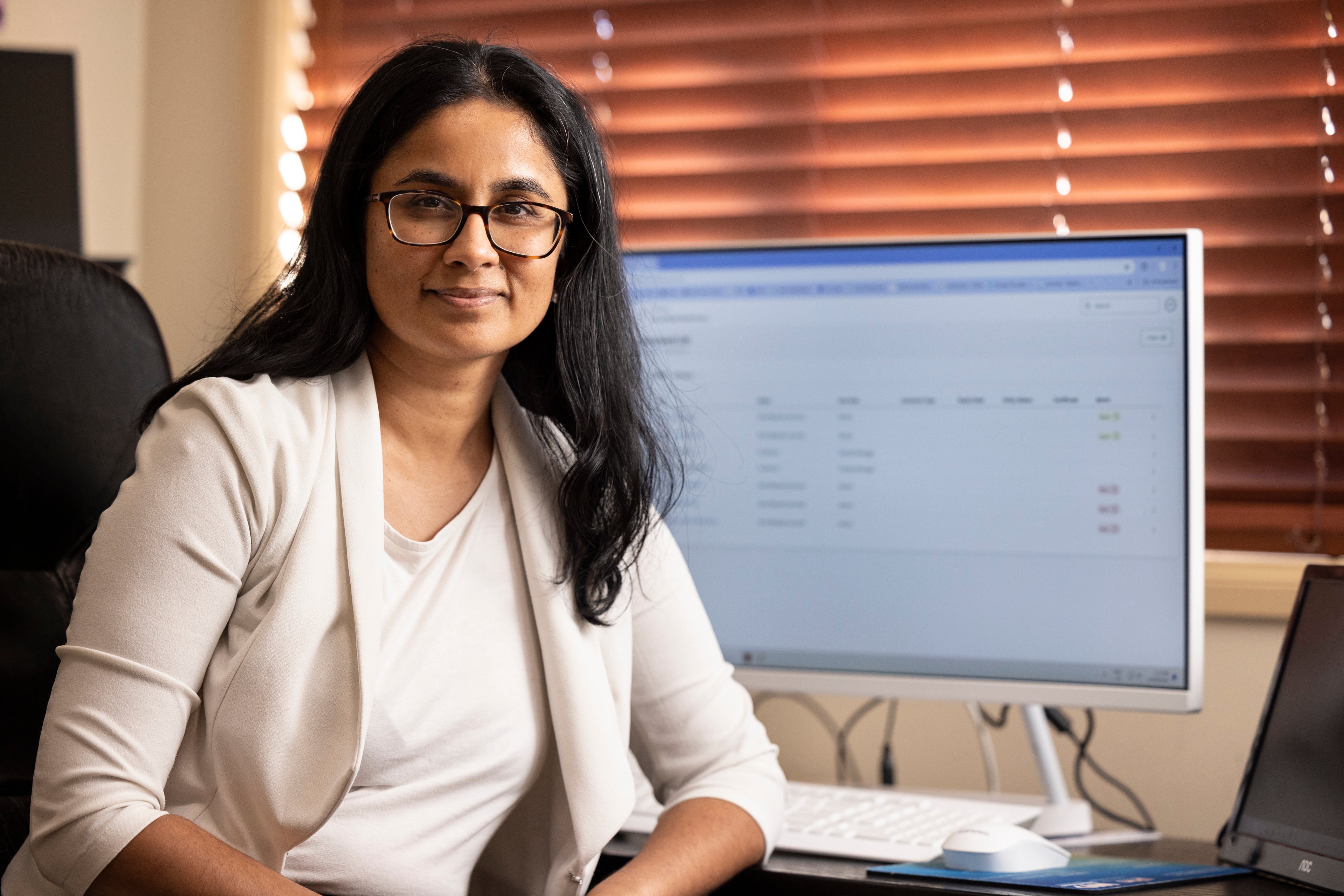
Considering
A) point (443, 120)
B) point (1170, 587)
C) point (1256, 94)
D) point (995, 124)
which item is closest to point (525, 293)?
point (443, 120)

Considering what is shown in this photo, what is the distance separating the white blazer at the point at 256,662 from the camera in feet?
2.64

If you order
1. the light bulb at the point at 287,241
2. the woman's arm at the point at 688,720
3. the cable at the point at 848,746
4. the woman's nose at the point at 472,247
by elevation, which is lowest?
the cable at the point at 848,746

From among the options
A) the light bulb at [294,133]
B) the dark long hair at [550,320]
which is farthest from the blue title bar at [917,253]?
the light bulb at [294,133]

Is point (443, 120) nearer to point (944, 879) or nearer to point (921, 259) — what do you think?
point (921, 259)

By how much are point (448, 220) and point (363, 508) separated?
26 cm

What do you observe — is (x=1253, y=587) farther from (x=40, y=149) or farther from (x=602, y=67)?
(x=40, y=149)

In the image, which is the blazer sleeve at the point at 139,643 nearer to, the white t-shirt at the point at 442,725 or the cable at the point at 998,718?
the white t-shirt at the point at 442,725

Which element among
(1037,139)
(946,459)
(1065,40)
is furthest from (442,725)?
(1065,40)

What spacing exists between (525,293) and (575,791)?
44 centimetres

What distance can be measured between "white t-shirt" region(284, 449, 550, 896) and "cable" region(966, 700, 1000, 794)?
64cm

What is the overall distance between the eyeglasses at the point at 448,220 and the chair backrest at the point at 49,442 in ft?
1.03

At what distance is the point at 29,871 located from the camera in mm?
874

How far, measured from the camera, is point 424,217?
968mm

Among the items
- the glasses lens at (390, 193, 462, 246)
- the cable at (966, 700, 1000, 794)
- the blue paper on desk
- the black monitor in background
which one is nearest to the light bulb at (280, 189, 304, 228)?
the black monitor in background
